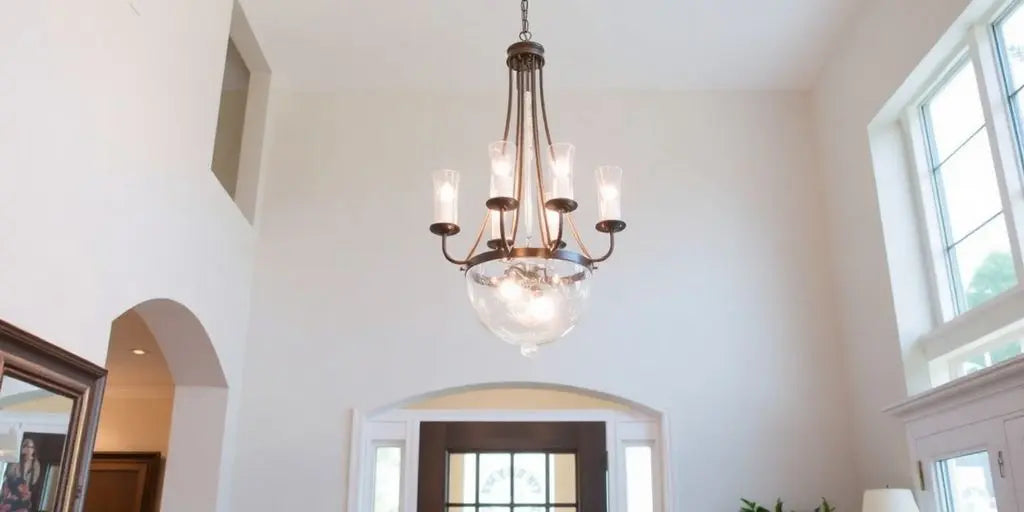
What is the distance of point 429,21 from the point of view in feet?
16.9

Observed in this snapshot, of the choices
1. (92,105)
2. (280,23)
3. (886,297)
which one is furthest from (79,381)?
(886,297)

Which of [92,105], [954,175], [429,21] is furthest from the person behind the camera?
[429,21]

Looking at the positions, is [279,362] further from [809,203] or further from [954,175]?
[954,175]

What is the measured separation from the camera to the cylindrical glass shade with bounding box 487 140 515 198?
9.21 ft

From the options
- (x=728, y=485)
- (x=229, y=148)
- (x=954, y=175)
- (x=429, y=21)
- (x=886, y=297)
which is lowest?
(x=728, y=485)

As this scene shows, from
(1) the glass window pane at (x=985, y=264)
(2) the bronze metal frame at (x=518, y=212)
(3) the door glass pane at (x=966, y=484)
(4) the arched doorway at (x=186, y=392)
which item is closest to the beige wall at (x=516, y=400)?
(4) the arched doorway at (x=186, y=392)

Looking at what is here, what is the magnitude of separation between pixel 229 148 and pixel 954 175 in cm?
435

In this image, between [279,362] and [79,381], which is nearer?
[79,381]

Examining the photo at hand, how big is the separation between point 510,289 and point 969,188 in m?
2.77

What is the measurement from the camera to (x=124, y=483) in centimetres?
668

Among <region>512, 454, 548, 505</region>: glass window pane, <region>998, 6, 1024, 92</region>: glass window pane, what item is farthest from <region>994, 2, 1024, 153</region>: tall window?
<region>512, 454, 548, 505</region>: glass window pane

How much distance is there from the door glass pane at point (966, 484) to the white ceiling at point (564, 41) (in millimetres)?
2567

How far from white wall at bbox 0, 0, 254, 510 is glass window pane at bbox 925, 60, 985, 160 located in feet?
12.2

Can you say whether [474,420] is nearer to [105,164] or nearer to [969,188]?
[105,164]
